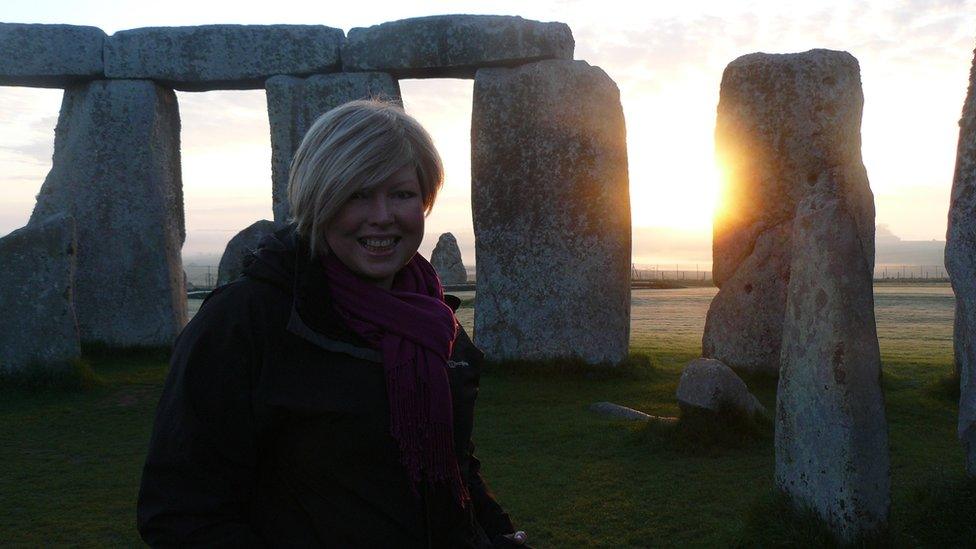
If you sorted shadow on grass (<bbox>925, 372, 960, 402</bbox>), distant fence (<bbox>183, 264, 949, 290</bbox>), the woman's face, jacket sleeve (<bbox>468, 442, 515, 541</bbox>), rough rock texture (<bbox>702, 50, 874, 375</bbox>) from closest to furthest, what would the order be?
1. the woman's face
2. jacket sleeve (<bbox>468, 442, 515, 541</bbox>)
3. shadow on grass (<bbox>925, 372, 960, 402</bbox>)
4. rough rock texture (<bbox>702, 50, 874, 375</bbox>)
5. distant fence (<bbox>183, 264, 949, 290</bbox>)

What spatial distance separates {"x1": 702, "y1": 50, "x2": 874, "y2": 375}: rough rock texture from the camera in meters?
9.40

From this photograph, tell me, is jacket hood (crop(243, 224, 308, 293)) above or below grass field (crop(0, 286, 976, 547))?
above

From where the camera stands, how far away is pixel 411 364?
201 cm

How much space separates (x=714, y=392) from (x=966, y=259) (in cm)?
248

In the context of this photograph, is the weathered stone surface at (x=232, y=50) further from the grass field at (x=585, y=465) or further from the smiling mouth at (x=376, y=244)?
the smiling mouth at (x=376, y=244)

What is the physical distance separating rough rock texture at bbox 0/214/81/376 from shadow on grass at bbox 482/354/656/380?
4.55 meters

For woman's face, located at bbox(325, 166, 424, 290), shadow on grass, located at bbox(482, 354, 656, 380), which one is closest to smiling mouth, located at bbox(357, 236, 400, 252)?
woman's face, located at bbox(325, 166, 424, 290)

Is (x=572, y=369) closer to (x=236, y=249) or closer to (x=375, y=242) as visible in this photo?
(x=236, y=249)

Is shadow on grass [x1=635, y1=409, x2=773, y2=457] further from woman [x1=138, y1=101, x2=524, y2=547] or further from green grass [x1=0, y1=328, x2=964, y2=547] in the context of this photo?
woman [x1=138, y1=101, x2=524, y2=547]

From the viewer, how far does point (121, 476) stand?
19.9 feet

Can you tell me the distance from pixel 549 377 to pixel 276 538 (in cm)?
842

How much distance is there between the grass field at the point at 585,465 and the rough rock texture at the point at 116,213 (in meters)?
1.42

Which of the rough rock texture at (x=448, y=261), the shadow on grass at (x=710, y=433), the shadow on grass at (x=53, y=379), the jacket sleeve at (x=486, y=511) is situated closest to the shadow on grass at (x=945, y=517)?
the shadow on grass at (x=710, y=433)

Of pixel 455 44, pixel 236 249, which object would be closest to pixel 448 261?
pixel 236 249
